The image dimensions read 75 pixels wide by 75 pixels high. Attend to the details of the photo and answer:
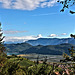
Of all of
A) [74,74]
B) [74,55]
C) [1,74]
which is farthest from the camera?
[1,74]

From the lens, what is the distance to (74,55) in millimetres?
8219

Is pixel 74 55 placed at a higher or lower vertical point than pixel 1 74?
higher

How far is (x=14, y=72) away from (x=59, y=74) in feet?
88.7

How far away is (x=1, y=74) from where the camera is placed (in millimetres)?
34062

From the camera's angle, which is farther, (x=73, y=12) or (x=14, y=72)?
(x=14, y=72)

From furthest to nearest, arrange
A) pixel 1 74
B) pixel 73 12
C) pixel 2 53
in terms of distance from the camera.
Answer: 1. pixel 2 53
2. pixel 1 74
3. pixel 73 12

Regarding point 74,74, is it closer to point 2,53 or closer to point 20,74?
point 20,74

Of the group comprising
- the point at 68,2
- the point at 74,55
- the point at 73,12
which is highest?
the point at 68,2

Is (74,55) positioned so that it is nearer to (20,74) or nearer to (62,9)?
(62,9)

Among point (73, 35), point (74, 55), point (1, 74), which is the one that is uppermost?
point (73, 35)

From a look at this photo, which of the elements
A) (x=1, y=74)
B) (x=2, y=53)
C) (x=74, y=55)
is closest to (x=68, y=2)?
(x=74, y=55)

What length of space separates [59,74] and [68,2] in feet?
14.1

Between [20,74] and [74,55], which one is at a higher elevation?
[74,55]

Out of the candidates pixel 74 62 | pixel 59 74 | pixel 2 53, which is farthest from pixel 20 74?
pixel 2 53
